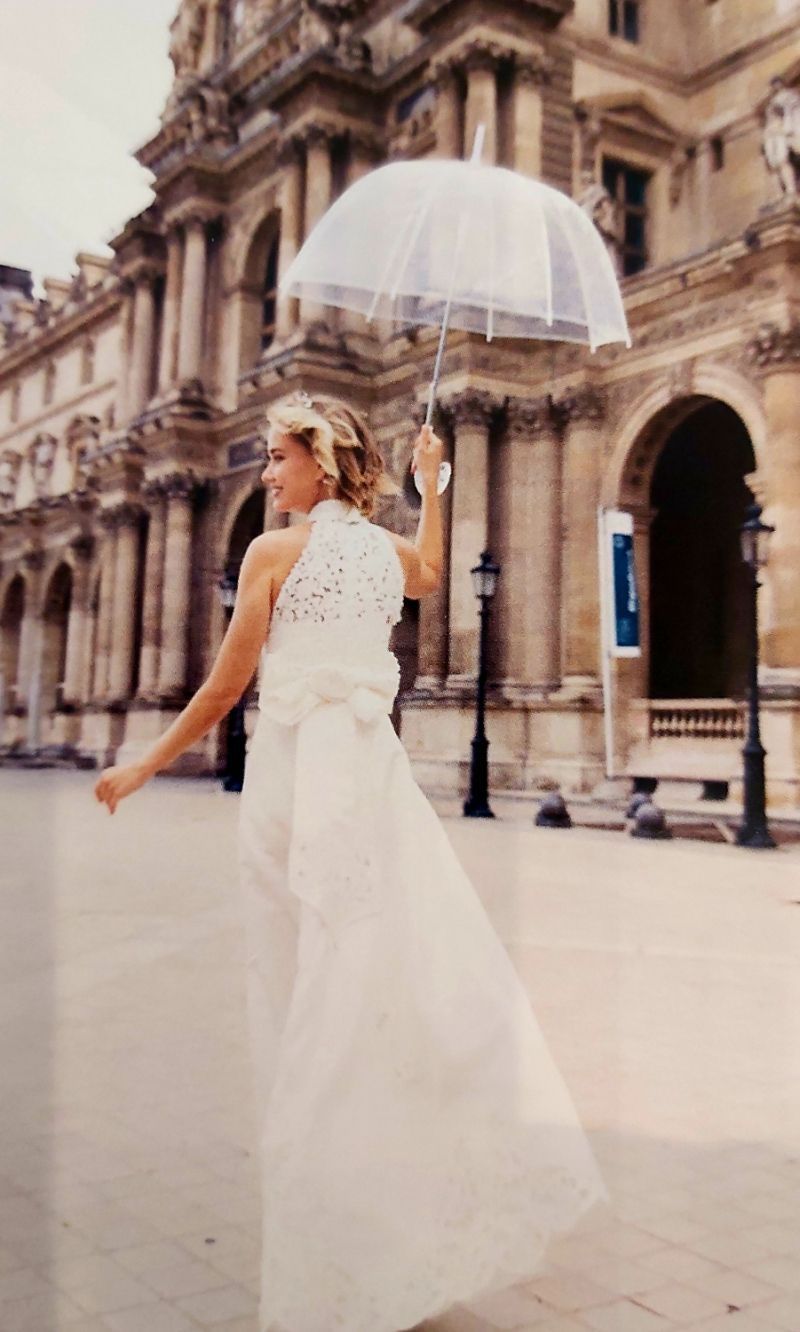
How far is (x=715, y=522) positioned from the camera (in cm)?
2731

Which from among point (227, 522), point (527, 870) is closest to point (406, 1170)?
point (527, 870)

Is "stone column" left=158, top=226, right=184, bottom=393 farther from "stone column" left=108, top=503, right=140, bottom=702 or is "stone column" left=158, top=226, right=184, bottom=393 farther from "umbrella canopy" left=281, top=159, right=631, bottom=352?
"umbrella canopy" left=281, top=159, right=631, bottom=352

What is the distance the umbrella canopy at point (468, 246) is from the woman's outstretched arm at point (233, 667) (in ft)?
5.69

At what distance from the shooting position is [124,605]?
1312 inches

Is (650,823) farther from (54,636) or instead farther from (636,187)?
(54,636)

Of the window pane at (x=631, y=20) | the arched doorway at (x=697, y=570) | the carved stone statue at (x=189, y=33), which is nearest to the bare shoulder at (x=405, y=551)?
the arched doorway at (x=697, y=570)

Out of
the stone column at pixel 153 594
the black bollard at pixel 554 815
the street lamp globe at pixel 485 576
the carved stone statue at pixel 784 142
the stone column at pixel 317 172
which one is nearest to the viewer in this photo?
the black bollard at pixel 554 815

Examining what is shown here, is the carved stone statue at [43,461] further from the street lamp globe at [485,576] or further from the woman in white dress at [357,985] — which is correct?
the woman in white dress at [357,985]

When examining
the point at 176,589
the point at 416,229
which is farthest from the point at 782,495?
the point at 176,589

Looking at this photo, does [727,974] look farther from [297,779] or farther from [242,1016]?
[297,779]

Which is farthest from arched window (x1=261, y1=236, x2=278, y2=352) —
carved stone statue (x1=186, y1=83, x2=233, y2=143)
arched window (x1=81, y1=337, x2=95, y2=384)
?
arched window (x1=81, y1=337, x2=95, y2=384)

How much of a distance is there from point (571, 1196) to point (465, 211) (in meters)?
3.28

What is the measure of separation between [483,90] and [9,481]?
29.7 m

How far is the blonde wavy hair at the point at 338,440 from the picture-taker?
3.05 m
